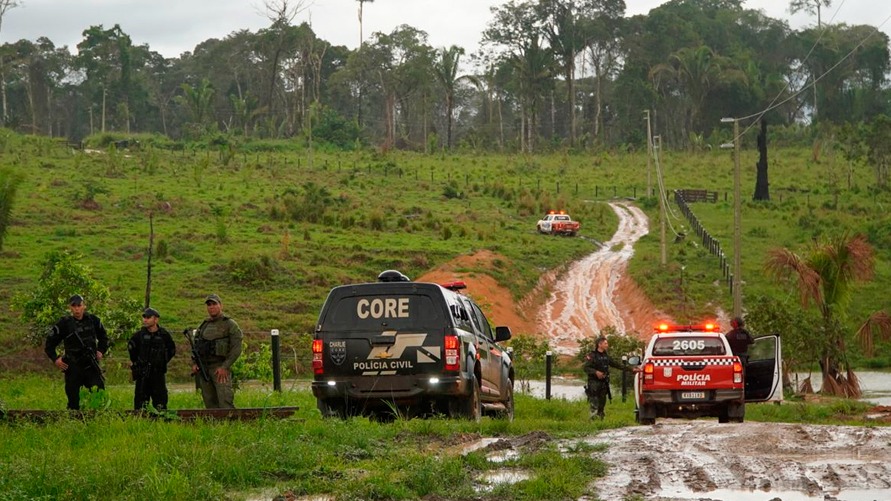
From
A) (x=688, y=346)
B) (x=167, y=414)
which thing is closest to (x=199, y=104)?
(x=688, y=346)

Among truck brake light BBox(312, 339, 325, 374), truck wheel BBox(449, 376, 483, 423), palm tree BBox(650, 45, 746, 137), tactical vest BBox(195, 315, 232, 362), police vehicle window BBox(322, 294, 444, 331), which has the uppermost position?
palm tree BBox(650, 45, 746, 137)

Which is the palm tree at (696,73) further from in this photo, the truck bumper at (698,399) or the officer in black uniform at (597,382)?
the truck bumper at (698,399)

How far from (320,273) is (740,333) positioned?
87.0ft

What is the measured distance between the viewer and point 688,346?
1978cm

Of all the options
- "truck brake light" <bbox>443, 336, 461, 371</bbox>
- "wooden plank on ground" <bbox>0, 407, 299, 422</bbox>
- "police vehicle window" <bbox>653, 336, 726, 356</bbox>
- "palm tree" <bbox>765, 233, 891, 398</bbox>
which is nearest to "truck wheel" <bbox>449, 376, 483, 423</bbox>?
"truck brake light" <bbox>443, 336, 461, 371</bbox>

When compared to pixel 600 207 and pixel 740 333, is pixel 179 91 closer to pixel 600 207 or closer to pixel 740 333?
pixel 600 207

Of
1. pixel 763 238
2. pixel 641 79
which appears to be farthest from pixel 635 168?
pixel 763 238

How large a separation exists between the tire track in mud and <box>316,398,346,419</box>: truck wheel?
27.4m

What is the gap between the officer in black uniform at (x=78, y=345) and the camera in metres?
14.5

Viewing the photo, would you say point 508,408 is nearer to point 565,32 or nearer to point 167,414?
point 167,414

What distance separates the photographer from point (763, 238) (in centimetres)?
6188

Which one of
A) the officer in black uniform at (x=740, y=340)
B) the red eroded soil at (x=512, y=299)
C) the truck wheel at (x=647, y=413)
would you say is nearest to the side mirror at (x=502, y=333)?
the truck wheel at (x=647, y=413)

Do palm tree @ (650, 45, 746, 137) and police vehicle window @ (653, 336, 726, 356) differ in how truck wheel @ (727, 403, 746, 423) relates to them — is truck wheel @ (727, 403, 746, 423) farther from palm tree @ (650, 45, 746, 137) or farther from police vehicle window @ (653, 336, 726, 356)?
palm tree @ (650, 45, 746, 137)

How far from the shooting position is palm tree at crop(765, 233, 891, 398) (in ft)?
107
